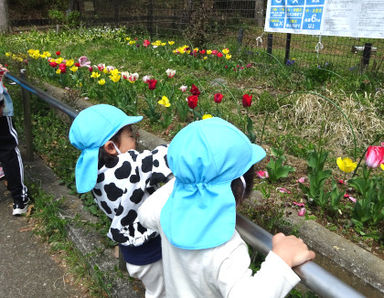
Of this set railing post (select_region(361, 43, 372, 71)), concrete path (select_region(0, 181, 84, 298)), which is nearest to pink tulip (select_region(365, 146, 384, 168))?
concrete path (select_region(0, 181, 84, 298))

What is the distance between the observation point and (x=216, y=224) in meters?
1.01

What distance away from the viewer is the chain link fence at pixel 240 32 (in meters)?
6.12

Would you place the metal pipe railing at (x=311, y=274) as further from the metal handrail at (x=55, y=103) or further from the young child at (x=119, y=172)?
the metal handrail at (x=55, y=103)

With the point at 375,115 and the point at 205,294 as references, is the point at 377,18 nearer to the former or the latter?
the point at 375,115

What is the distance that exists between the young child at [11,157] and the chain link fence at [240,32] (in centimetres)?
423

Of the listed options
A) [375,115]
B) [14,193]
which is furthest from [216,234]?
[375,115]

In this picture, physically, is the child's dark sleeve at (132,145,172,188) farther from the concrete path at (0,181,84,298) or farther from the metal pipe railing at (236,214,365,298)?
the concrete path at (0,181,84,298)

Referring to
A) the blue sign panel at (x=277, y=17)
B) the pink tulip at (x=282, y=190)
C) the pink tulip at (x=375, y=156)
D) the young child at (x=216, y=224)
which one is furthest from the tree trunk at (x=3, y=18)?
the young child at (x=216, y=224)

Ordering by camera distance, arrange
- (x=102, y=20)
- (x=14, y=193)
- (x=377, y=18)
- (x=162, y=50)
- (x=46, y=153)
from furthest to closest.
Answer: (x=102, y=20), (x=162, y=50), (x=377, y=18), (x=46, y=153), (x=14, y=193)

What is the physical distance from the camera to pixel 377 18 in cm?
455

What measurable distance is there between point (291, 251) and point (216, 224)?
22 cm

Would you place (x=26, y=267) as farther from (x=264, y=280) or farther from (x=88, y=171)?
(x=264, y=280)

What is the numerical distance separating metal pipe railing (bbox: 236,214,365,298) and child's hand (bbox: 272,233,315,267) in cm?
2

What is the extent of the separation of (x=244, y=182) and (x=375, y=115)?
2.74m
